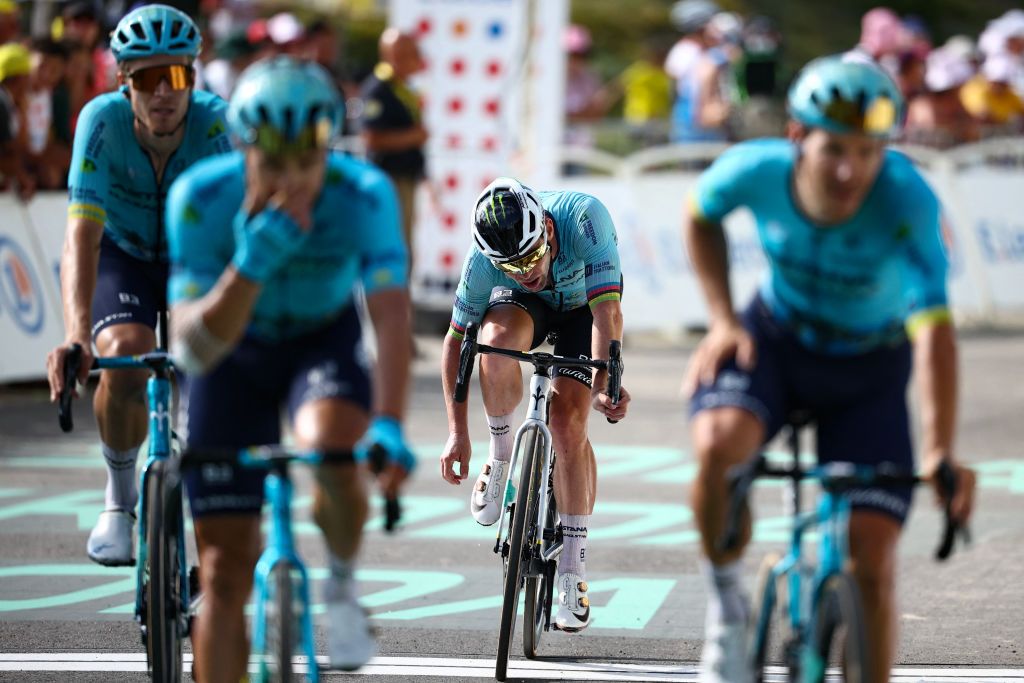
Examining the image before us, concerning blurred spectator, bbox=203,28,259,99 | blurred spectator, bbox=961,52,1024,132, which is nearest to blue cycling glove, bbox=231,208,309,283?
blurred spectator, bbox=203,28,259,99

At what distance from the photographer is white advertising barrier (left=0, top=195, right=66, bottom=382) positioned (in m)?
13.4

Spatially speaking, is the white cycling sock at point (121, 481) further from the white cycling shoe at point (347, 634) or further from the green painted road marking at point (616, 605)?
the white cycling shoe at point (347, 634)

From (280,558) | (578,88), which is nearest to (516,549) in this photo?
(280,558)

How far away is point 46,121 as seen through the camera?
47.0ft

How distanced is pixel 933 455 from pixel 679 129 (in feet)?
Result: 49.8

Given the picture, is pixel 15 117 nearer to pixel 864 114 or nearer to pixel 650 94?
pixel 864 114

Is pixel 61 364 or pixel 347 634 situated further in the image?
pixel 61 364

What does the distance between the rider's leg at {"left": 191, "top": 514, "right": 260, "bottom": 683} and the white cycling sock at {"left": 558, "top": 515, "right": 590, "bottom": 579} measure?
2.30 meters

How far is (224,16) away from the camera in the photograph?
A: 2284 centimetres

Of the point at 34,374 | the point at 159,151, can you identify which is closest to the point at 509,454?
the point at 159,151

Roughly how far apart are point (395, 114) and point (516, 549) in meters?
9.49

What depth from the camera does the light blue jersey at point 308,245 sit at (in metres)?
5.00

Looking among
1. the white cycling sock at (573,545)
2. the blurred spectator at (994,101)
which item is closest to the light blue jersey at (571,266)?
the white cycling sock at (573,545)

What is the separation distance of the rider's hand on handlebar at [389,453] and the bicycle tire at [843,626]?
3.97 feet
